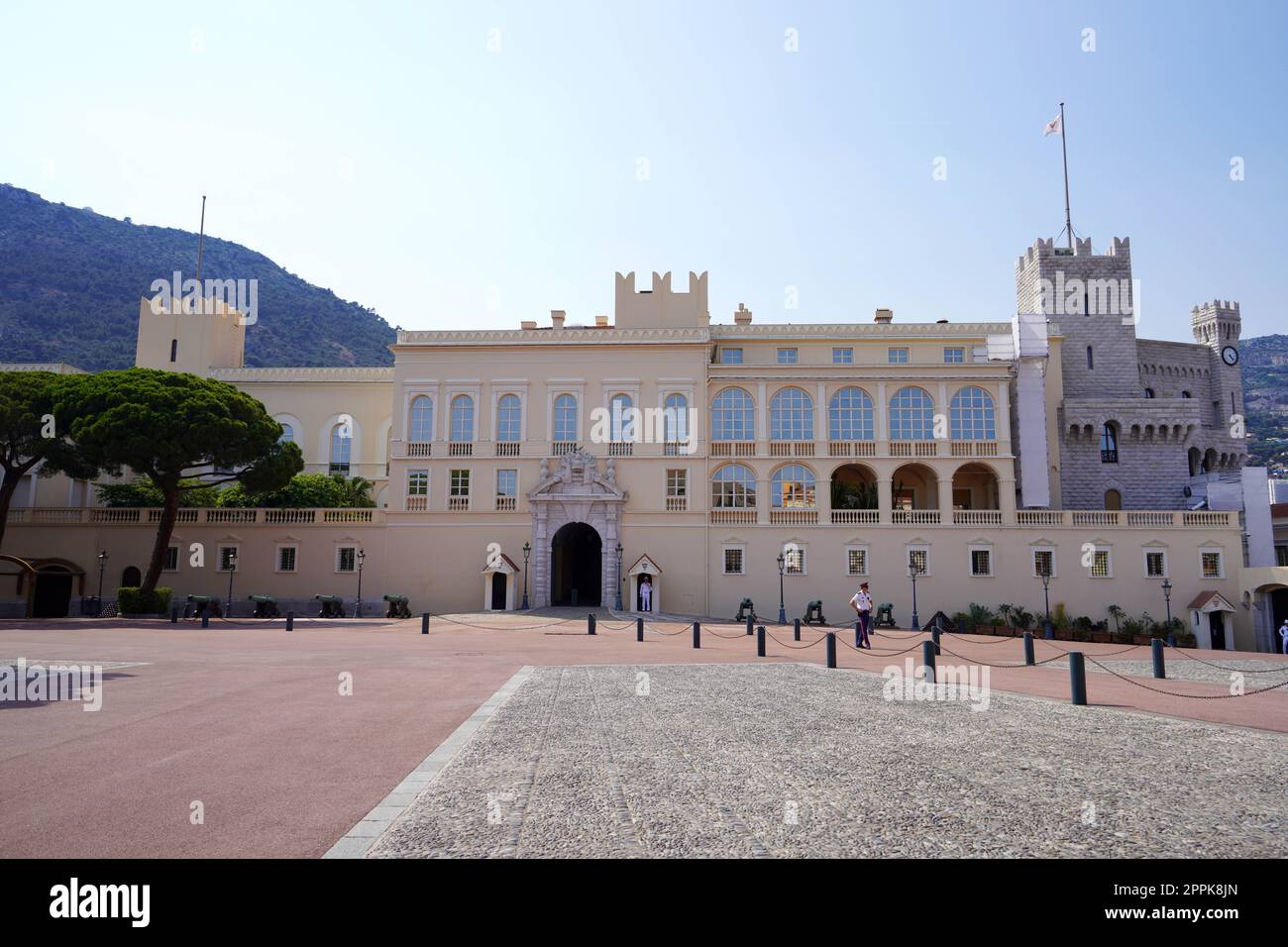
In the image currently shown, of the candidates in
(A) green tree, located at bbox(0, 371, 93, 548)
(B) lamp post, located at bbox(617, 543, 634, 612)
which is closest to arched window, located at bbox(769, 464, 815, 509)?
(B) lamp post, located at bbox(617, 543, 634, 612)

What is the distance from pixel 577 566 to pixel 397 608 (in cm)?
1136

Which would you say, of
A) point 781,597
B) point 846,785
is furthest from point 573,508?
point 846,785

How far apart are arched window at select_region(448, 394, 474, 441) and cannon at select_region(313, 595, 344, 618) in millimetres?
10686

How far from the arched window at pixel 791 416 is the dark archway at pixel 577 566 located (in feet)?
39.2

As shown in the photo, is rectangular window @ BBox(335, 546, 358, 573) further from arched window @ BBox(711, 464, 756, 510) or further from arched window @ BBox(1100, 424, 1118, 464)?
arched window @ BBox(1100, 424, 1118, 464)

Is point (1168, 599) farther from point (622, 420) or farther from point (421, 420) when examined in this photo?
point (421, 420)

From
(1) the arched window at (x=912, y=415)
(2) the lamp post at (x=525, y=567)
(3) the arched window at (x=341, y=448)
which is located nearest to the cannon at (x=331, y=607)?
(2) the lamp post at (x=525, y=567)

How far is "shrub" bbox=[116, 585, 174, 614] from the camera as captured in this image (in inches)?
1630

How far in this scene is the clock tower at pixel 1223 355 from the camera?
64.8 metres

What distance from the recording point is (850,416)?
48312 mm

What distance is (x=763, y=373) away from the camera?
48.2m

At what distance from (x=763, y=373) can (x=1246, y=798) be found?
4085 cm
